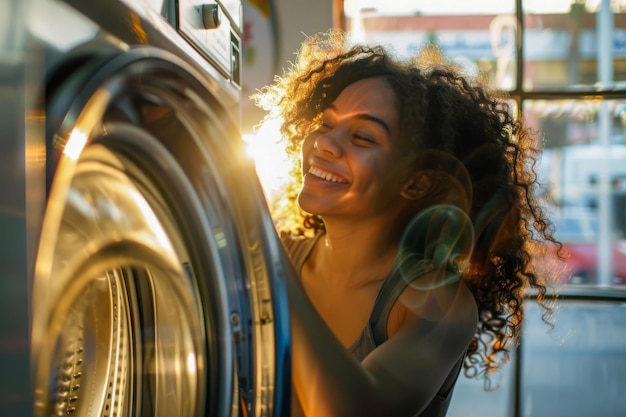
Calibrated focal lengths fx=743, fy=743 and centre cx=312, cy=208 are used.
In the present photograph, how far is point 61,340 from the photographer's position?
695 millimetres

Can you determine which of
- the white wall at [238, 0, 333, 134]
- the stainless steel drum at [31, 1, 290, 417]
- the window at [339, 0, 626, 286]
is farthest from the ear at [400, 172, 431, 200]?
the window at [339, 0, 626, 286]

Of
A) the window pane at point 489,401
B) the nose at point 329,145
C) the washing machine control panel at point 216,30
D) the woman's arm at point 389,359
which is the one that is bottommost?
the window pane at point 489,401

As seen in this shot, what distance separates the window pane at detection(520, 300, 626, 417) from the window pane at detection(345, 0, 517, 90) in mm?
685

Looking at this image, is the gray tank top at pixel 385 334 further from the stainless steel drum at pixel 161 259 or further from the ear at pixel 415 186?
the stainless steel drum at pixel 161 259

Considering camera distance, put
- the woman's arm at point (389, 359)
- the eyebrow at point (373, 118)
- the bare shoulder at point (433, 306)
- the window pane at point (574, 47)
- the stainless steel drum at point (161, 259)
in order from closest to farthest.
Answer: the stainless steel drum at point (161, 259)
the woman's arm at point (389, 359)
the bare shoulder at point (433, 306)
the eyebrow at point (373, 118)
the window pane at point (574, 47)

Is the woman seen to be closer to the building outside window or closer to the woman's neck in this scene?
the woman's neck

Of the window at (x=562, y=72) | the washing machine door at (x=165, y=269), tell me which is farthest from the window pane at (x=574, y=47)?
the washing machine door at (x=165, y=269)

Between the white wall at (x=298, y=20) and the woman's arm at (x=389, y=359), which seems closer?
the woman's arm at (x=389, y=359)

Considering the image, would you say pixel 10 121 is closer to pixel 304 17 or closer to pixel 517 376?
pixel 304 17

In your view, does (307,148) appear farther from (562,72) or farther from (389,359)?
(562,72)

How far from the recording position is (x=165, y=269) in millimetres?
860

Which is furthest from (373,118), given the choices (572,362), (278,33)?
(572,362)

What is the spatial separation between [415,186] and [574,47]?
116 cm

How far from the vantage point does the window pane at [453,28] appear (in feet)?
6.86
